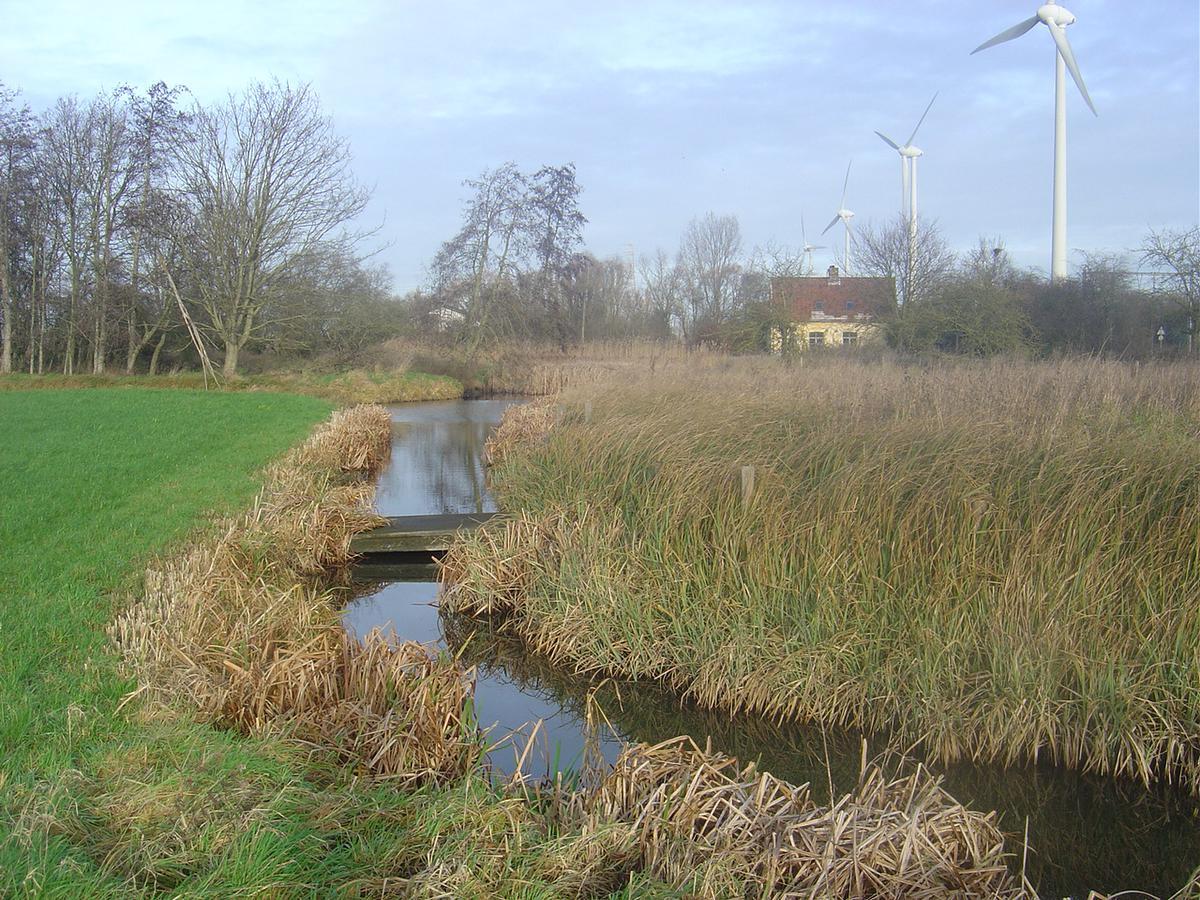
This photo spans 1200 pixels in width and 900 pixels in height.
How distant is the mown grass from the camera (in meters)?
30.7

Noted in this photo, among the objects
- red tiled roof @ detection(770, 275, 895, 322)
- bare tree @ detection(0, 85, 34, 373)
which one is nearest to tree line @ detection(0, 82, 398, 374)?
bare tree @ detection(0, 85, 34, 373)

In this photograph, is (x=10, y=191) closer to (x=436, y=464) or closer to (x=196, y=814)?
(x=436, y=464)

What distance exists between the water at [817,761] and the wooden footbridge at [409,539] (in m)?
1.27

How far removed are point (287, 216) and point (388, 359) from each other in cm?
674

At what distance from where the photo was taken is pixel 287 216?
3266 cm

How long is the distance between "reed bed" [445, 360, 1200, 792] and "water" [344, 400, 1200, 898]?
0.49 feet

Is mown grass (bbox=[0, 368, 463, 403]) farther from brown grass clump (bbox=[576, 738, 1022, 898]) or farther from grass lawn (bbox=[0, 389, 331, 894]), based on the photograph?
brown grass clump (bbox=[576, 738, 1022, 898])

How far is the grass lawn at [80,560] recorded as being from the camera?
12.7 ft

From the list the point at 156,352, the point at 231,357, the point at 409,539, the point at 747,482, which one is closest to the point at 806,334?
the point at 409,539

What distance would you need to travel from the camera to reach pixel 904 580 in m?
5.84

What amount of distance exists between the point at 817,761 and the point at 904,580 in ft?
4.02

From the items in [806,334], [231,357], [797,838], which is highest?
[806,334]

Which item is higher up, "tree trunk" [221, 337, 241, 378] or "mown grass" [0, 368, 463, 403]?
"tree trunk" [221, 337, 241, 378]

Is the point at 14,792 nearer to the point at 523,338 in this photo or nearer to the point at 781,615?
the point at 781,615
